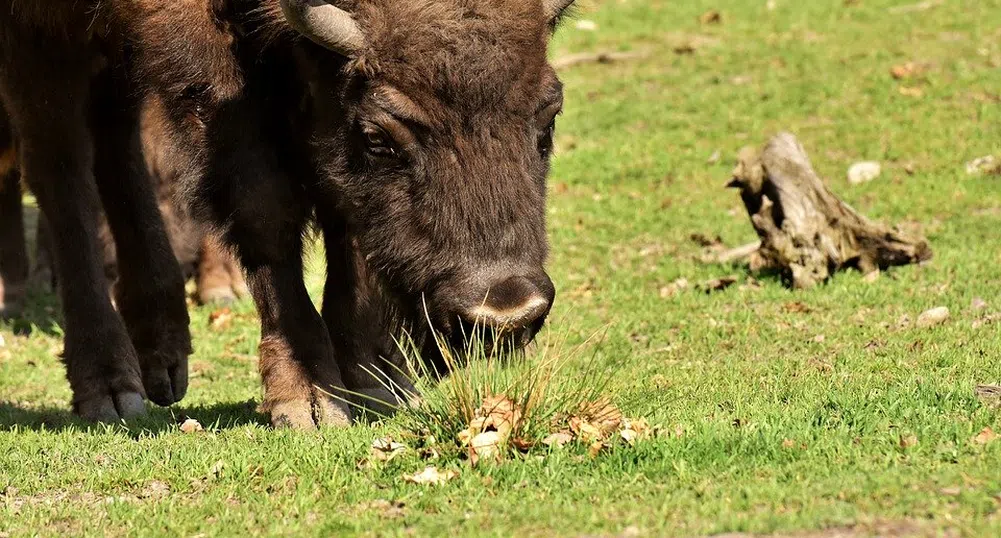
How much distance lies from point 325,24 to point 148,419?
2181mm

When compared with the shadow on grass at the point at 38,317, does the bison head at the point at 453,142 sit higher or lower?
higher

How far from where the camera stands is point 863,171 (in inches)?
467

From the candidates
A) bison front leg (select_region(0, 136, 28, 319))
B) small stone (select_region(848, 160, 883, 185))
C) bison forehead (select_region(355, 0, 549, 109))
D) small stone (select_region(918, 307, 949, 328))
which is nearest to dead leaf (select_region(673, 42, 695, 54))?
small stone (select_region(848, 160, 883, 185))

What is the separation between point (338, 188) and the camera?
6.06m

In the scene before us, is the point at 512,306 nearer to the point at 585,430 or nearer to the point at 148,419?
the point at 585,430

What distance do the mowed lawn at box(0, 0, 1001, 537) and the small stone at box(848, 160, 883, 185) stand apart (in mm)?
91

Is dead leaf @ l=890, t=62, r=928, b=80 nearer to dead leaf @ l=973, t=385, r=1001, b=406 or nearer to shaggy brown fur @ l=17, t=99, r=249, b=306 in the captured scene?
shaggy brown fur @ l=17, t=99, r=249, b=306

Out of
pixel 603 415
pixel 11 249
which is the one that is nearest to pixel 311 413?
pixel 603 415

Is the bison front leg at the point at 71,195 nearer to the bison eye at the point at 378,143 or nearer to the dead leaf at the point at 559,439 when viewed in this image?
the bison eye at the point at 378,143

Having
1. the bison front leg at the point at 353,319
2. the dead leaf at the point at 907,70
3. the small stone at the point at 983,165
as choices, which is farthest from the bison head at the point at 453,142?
the dead leaf at the point at 907,70

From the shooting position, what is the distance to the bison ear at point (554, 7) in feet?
20.3

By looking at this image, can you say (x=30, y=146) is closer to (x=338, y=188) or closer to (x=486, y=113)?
(x=338, y=188)

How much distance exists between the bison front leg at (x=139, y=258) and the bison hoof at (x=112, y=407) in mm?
545

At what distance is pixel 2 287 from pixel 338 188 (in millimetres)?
6079
